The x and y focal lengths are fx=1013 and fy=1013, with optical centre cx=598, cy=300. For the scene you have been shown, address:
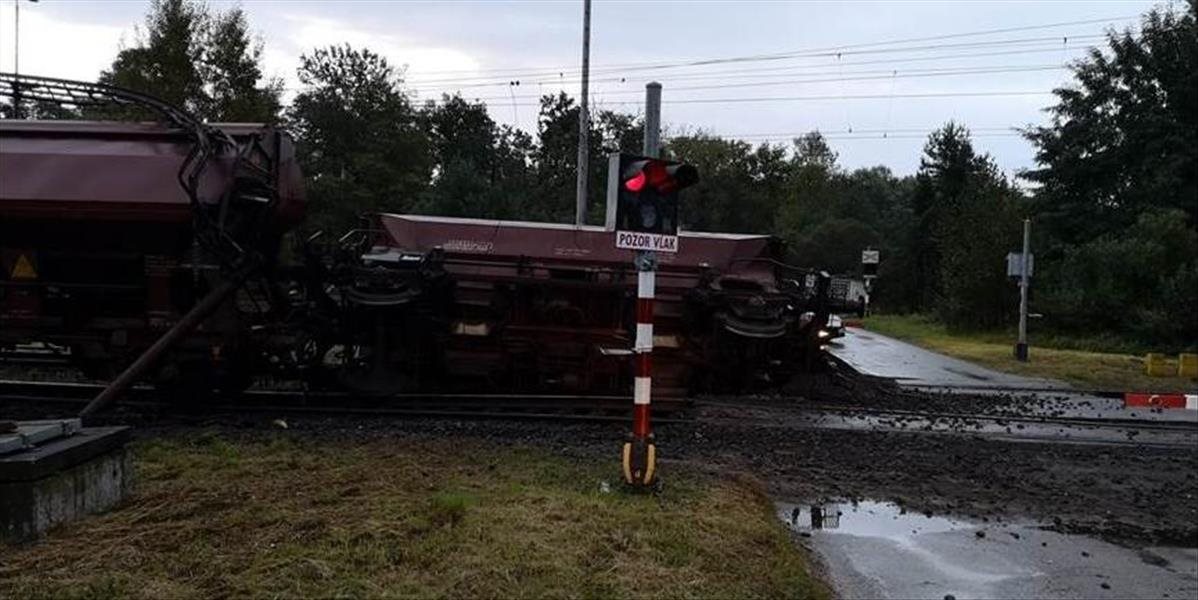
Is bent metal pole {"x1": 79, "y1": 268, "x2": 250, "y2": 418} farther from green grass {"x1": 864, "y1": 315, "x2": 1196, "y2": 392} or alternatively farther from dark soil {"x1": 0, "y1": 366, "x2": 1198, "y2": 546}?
green grass {"x1": 864, "y1": 315, "x2": 1196, "y2": 392}

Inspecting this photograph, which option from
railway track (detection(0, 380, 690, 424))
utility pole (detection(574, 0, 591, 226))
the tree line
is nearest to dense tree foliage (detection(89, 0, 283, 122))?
the tree line

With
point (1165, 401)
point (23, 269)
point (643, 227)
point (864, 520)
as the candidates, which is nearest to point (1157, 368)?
point (1165, 401)

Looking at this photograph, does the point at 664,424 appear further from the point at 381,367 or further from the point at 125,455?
the point at 125,455

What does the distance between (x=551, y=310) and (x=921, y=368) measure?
13200 mm

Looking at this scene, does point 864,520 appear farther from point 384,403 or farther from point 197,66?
point 197,66

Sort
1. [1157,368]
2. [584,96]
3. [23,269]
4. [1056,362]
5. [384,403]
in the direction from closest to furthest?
[23,269], [384,403], [1157,368], [1056,362], [584,96]

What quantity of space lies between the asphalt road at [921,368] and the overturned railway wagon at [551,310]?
4828 millimetres

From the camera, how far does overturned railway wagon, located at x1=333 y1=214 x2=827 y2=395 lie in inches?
469

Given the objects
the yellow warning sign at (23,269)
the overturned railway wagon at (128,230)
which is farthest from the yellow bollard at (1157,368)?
the yellow warning sign at (23,269)

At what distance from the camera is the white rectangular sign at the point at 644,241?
23.7 feet

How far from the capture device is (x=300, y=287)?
11.9 metres

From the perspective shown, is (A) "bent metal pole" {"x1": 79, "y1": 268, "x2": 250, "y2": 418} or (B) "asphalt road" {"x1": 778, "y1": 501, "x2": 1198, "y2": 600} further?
(A) "bent metal pole" {"x1": 79, "y1": 268, "x2": 250, "y2": 418}

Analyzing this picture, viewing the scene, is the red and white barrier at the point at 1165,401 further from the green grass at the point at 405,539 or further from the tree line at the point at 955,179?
the tree line at the point at 955,179

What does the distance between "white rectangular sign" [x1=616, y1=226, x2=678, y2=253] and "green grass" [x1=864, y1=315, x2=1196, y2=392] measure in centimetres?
1502
